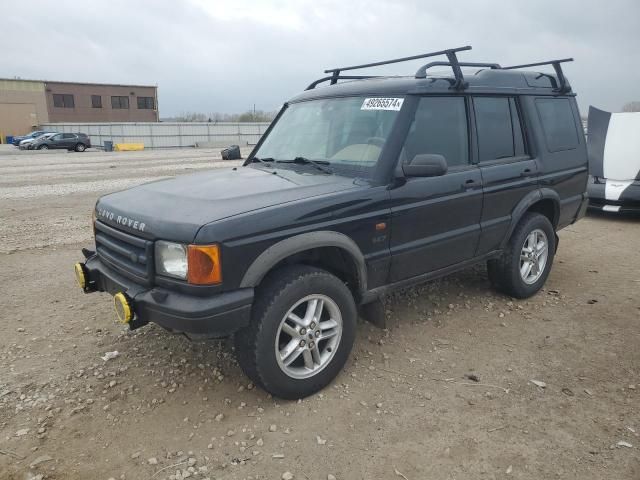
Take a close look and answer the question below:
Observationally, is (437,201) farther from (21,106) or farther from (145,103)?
(145,103)

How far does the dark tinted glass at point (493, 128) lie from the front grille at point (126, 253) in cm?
282

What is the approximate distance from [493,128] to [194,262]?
2959 millimetres

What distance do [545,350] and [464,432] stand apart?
138 cm

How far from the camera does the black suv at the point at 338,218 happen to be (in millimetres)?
2842

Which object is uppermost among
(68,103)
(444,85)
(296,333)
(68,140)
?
(68,103)

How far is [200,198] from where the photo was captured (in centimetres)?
316

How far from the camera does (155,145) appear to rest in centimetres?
4294

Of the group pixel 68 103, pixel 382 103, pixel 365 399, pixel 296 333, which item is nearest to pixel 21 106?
pixel 68 103

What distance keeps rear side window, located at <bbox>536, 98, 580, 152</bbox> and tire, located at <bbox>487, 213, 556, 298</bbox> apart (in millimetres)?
779

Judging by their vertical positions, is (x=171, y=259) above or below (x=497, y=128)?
below

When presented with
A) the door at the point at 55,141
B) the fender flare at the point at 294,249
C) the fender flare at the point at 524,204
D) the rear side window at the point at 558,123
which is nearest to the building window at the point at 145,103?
the door at the point at 55,141

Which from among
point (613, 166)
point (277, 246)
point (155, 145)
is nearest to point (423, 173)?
point (277, 246)

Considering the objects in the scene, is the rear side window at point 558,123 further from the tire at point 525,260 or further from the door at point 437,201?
the door at point 437,201

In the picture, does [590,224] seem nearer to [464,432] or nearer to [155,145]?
[464,432]
